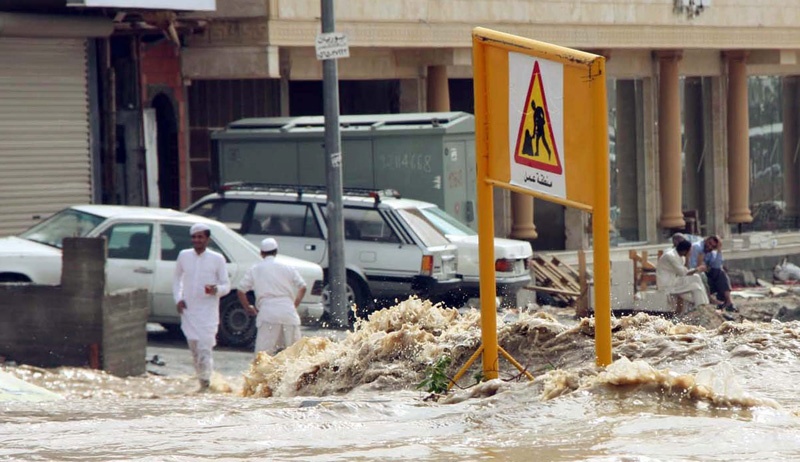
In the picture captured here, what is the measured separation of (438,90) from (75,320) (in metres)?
12.1

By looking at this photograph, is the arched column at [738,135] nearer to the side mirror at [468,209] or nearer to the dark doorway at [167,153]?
the side mirror at [468,209]

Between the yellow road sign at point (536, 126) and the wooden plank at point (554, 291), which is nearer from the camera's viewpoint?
the yellow road sign at point (536, 126)

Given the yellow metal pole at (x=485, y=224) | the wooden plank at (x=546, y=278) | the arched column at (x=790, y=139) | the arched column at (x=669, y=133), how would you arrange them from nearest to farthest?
the yellow metal pole at (x=485, y=224)
the wooden plank at (x=546, y=278)
the arched column at (x=669, y=133)
the arched column at (x=790, y=139)

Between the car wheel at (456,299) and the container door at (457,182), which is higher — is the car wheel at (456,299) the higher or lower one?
the lower one

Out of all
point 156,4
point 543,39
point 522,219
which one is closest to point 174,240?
point 156,4

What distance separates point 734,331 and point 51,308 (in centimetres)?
727

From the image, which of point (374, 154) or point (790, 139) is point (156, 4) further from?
point (790, 139)

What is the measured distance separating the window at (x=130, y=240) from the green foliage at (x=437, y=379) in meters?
8.40

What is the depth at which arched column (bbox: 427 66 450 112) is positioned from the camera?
2502 centimetres

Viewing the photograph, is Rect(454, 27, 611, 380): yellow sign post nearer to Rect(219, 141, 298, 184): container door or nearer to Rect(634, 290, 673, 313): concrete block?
Rect(634, 290, 673, 313): concrete block

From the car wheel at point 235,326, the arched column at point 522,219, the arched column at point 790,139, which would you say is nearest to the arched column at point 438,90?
the arched column at point 522,219

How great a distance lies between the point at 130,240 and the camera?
54.1 feet

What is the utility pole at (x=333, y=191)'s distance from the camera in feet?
54.9

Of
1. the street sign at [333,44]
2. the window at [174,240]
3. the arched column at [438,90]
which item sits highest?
the street sign at [333,44]
